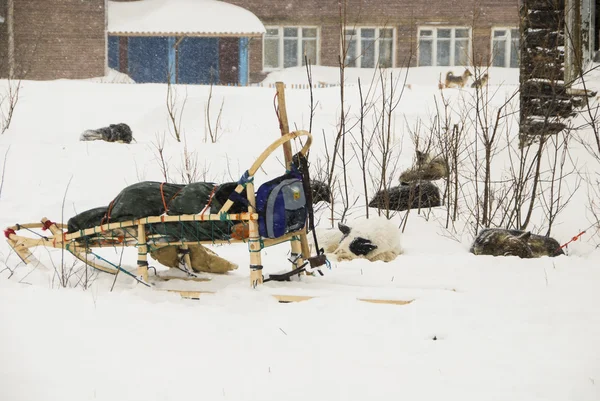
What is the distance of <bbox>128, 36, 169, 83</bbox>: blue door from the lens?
897 inches

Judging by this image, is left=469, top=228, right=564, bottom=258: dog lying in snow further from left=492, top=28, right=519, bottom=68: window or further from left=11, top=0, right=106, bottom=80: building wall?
left=492, top=28, right=519, bottom=68: window

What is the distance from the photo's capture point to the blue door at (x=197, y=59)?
76.0 ft

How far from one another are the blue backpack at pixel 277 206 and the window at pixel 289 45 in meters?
19.9

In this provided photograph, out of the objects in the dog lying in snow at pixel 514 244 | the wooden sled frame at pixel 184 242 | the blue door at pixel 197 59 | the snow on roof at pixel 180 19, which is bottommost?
the dog lying in snow at pixel 514 244

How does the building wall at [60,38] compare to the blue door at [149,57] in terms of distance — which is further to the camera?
the blue door at [149,57]

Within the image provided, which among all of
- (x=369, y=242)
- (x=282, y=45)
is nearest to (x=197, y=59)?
(x=282, y=45)

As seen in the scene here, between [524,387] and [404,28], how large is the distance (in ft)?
70.9

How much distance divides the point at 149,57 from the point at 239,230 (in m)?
19.3

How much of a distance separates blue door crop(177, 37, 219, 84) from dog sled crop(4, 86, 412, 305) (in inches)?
736

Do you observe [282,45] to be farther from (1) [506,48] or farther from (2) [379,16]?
(1) [506,48]

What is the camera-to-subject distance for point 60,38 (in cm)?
2108

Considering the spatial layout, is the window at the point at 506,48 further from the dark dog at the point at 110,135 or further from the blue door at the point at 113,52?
the dark dog at the point at 110,135

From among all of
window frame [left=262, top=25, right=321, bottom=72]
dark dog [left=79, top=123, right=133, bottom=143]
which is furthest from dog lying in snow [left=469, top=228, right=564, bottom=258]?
window frame [left=262, top=25, right=321, bottom=72]

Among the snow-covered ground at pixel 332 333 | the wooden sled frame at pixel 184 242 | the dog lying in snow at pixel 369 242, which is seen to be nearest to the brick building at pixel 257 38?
the dog lying in snow at pixel 369 242
